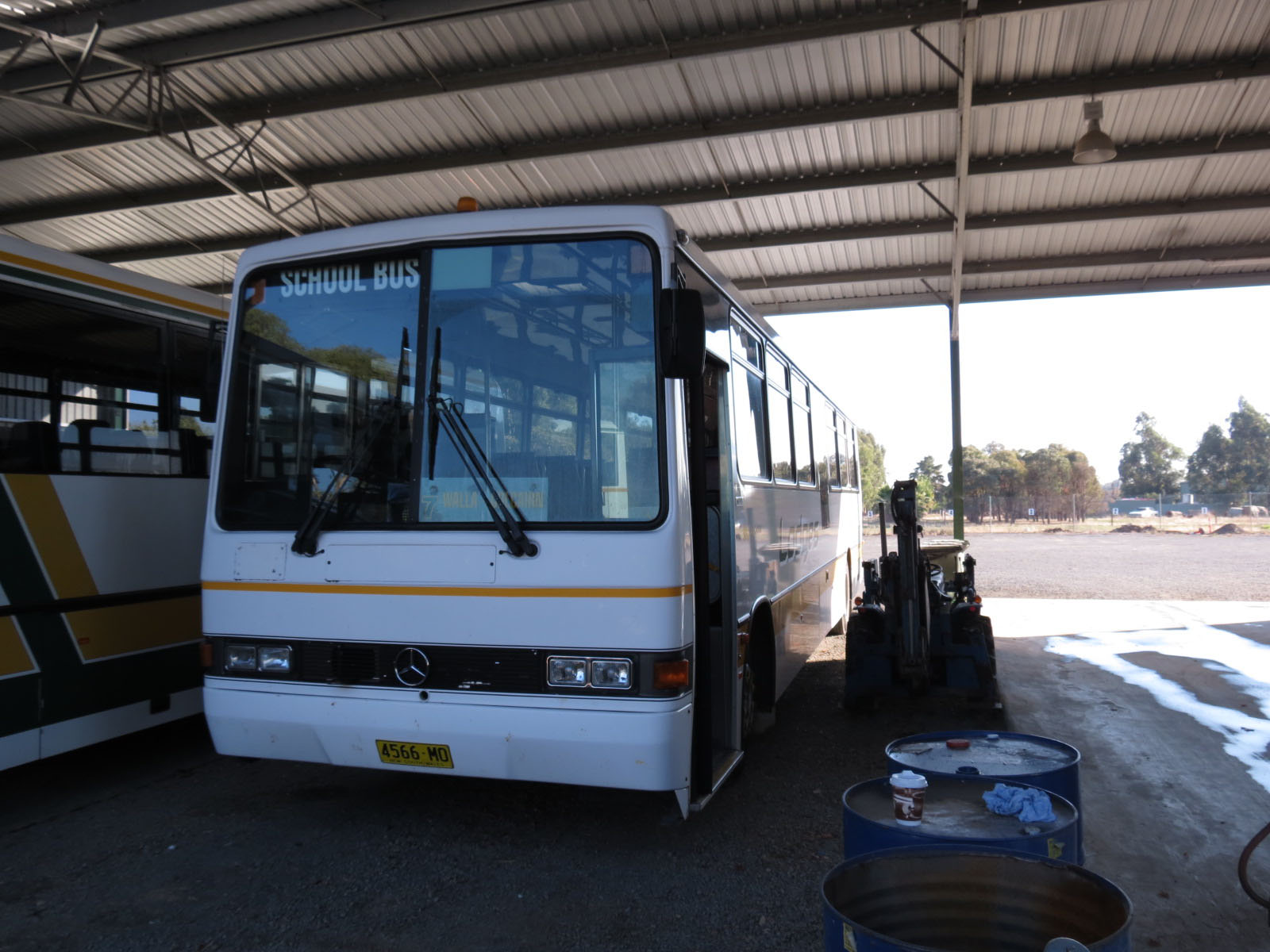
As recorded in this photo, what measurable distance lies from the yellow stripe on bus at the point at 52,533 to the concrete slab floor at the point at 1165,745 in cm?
578

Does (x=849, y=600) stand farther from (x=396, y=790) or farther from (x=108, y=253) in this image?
(x=108, y=253)

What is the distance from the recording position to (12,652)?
5.41 meters

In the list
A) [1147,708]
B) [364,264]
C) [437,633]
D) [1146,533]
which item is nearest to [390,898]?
[437,633]

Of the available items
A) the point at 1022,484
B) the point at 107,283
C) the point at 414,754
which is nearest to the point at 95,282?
the point at 107,283

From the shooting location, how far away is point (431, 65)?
11.1 meters

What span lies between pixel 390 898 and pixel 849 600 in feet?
31.8

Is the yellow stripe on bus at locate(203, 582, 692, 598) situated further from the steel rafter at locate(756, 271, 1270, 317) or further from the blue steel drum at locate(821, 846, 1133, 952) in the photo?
the steel rafter at locate(756, 271, 1270, 317)

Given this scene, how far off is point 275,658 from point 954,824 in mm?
3323

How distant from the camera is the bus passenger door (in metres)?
4.85

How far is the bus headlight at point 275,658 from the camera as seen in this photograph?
492 centimetres

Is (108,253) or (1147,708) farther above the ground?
(108,253)

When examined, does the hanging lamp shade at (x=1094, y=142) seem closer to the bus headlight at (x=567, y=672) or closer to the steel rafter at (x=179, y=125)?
the bus headlight at (x=567, y=672)

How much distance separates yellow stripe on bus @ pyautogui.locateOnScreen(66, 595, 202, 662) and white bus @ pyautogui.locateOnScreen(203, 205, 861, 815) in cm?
137

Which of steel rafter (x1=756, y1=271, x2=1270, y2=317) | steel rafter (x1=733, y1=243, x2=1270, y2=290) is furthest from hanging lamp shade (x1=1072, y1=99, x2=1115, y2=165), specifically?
steel rafter (x1=756, y1=271, x2=1270, y2=317)
